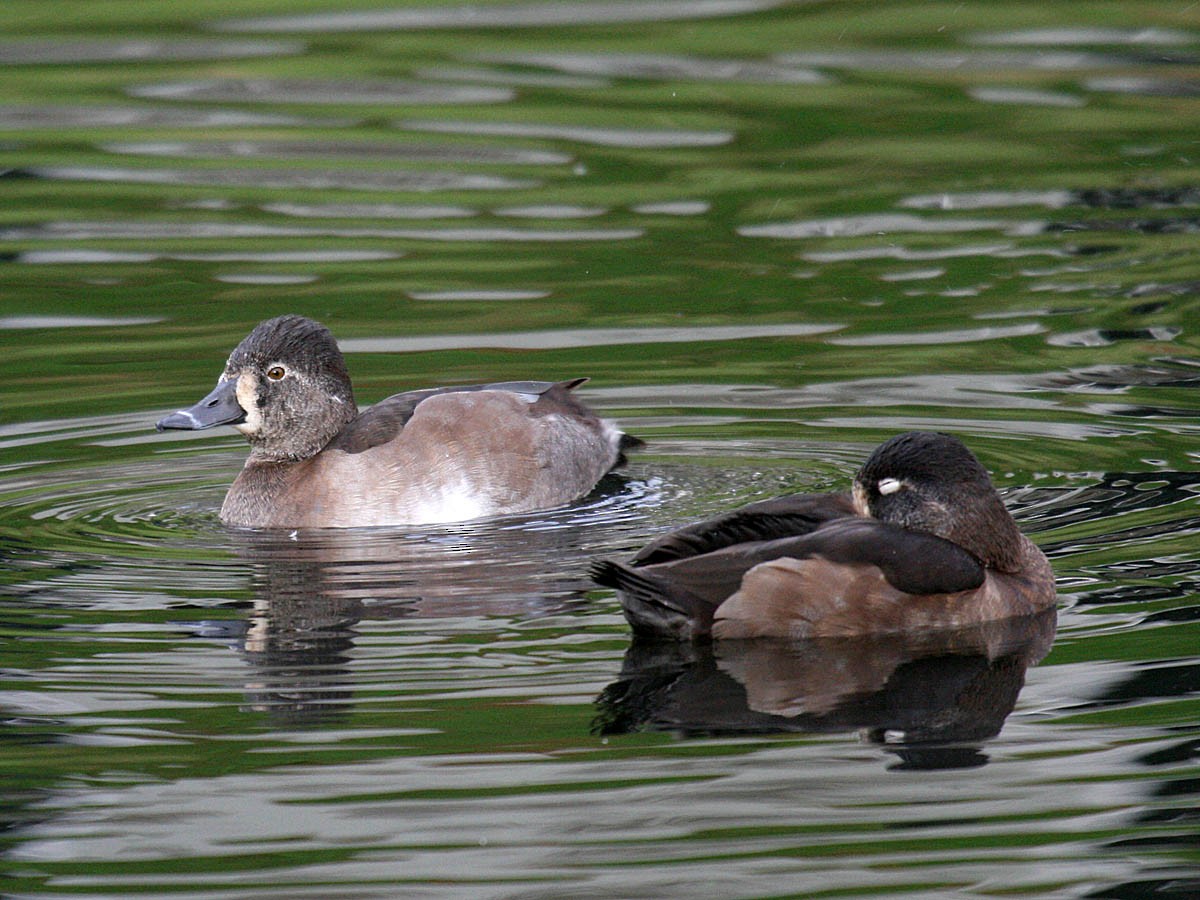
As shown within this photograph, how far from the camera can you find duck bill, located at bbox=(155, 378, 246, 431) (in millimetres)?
9328

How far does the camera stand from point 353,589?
804 cm

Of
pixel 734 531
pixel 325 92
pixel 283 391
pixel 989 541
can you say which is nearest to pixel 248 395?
pixel 283 391

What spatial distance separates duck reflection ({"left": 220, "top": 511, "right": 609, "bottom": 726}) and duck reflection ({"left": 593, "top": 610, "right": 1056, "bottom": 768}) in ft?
2.72

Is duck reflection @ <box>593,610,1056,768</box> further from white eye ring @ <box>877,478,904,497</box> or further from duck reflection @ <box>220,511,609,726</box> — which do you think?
duck reflection @ <box>220,511,609,726</box>

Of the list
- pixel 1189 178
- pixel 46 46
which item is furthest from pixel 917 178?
pixel 46 46

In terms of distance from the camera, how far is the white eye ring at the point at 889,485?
756cm

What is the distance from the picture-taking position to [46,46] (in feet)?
62.4

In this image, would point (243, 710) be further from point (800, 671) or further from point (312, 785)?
point (800, 671)

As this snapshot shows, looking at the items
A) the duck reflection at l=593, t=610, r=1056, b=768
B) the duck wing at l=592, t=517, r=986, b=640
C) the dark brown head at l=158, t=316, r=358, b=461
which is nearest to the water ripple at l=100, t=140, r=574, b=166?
the dark brown head at l=158, t=316, r=358, b=461

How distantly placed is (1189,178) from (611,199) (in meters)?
4.02

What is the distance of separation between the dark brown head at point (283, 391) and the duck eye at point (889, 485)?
3.04 meters

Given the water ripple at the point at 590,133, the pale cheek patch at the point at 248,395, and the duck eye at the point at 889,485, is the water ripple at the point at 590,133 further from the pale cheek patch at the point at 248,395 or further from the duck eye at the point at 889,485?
the duck eye at the point at 889,485

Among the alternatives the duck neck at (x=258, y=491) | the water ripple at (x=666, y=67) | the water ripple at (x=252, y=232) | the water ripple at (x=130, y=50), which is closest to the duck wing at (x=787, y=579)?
the duck neck at (x=258, y=491)

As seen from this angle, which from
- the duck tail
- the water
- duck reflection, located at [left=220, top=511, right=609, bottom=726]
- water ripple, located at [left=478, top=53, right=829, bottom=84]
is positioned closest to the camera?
the water
